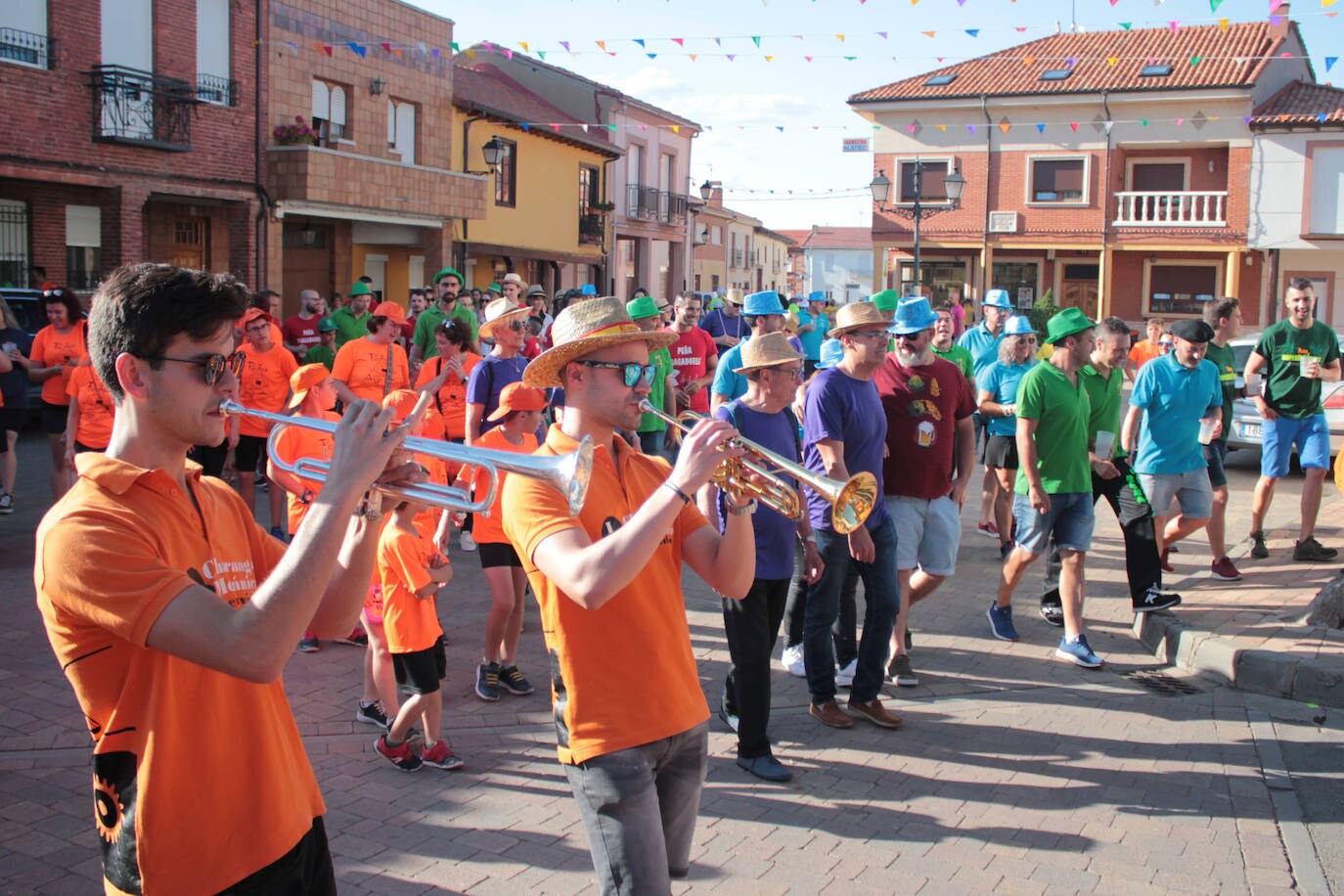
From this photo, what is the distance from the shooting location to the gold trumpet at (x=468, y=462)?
8.14 ft

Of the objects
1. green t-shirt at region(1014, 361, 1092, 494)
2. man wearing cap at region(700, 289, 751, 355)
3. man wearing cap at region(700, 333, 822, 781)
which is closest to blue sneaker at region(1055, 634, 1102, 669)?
green t-shirt at region(1014, 361, 1092, 494)

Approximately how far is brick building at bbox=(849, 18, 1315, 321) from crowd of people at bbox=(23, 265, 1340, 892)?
2746 cm

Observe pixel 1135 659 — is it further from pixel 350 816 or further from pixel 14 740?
pixel 14 740

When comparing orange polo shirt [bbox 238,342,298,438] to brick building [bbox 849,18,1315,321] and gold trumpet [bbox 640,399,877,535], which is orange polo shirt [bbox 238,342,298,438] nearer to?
gold trumpet [bbox 640,399,877,535]

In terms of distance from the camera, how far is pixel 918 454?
6254mm

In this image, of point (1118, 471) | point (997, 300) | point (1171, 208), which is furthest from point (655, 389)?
point (1171, 208)

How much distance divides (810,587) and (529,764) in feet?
5.34

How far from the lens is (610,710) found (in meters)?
2.87

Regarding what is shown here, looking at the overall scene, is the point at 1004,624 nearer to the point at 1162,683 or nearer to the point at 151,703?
the point at 1162,683

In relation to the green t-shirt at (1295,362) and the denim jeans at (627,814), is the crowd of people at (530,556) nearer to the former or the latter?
the denim jeans at (627,814)

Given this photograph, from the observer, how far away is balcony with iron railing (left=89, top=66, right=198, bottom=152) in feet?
57.5

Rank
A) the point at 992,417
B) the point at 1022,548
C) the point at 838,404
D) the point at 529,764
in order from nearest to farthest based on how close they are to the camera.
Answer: the point at 529,764, the point at 838,404, the point at 1022,548, the point at 992,417

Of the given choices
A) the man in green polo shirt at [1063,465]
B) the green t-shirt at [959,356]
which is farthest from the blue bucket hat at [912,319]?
the green t-shirt at [959,356]

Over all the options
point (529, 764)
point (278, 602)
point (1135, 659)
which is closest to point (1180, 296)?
point (1135, 659)
